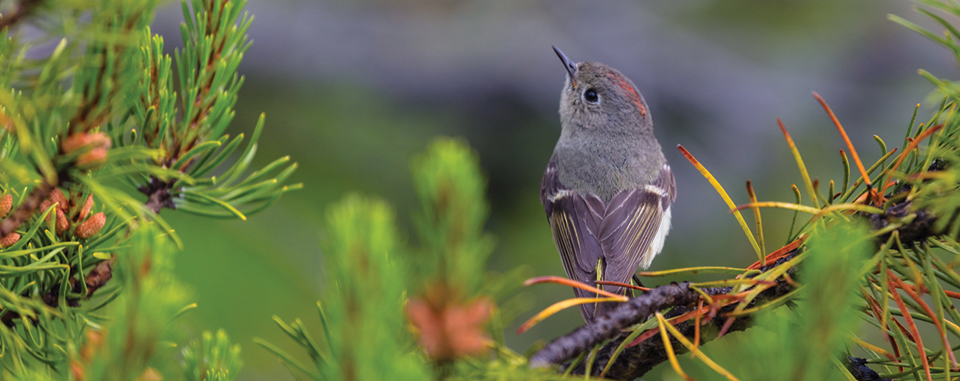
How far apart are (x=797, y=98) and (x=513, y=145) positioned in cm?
178

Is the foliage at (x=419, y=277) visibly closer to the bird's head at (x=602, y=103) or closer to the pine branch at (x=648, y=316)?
the pine branch at (x=648, y=316)

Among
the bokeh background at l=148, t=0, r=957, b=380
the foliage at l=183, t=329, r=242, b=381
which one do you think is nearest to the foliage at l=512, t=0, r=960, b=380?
the foliage at l=183, t=329, r=242, b=381

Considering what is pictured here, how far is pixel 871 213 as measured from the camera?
Answer: 1.79 feet

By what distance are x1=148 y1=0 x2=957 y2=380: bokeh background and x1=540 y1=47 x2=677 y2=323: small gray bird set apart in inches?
27.1

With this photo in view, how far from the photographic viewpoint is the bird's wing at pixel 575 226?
1.53m

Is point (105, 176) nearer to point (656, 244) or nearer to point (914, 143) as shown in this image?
point (914, 143)

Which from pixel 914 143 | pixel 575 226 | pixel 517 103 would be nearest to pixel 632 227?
pixel 575 226

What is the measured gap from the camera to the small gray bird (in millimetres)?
1553

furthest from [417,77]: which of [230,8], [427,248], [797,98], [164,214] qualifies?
[427,248]

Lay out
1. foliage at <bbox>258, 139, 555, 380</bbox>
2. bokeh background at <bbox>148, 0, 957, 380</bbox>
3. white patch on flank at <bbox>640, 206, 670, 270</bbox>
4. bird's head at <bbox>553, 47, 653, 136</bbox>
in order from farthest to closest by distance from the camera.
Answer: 1. bokeh background at <bbox>148, 0, 957, 380</bbox>
2. bird's head at <bbox>553, 47, 653, 136</bbox>
3. white patch on flank at <bbox>640, 206, 670, 270</bbox>
4. foliage at <bbox>258, 139, 555, 380</bbox>

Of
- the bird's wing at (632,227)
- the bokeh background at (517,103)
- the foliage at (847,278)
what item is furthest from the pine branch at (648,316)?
the bokeh background at (517,103)

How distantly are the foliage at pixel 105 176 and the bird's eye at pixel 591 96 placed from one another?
1.30 meters

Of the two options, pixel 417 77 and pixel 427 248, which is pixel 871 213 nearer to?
pixel 427 248

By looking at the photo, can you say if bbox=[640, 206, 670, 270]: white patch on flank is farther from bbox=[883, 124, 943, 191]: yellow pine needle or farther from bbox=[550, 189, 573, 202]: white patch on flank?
bbox=[883, 124, 943, 191]: yellow pine needle
